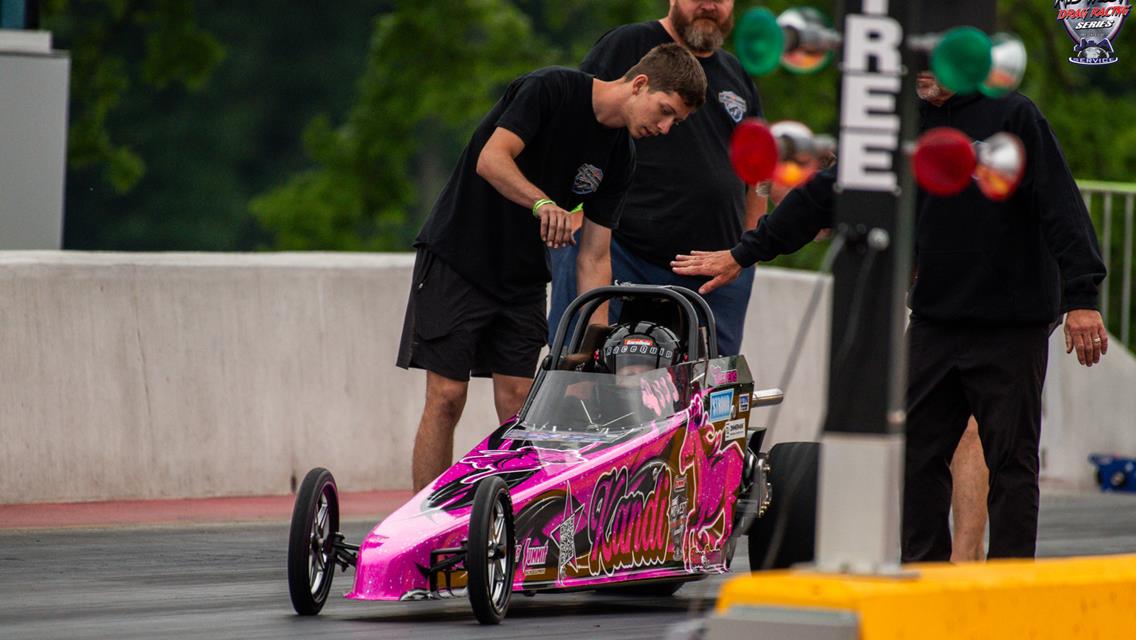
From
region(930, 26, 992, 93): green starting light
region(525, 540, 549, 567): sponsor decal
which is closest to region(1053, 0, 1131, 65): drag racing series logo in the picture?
region(525, 540, 549, 567): sponsor decal

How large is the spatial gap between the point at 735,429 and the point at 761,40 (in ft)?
10.2

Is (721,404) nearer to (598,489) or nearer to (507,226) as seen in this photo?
(598,489)

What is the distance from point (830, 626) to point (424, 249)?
4.00 m

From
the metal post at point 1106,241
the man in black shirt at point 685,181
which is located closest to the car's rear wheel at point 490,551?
the man in black shirt at point 685,181

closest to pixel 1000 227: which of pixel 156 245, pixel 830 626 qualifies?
pixel 830 626

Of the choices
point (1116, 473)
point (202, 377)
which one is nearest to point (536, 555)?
point (202, 377)

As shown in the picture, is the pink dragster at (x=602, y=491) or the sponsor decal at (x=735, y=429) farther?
the sponsor decal at (x=735, y=429)

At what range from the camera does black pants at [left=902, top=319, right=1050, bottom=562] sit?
6.94 metres

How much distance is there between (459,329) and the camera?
327 inches

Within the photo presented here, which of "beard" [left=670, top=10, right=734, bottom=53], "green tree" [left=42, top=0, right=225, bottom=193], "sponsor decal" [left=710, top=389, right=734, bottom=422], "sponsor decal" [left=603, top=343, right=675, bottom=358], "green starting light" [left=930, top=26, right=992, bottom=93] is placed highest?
"green tree" [left=42, top=0, right=225, bottom=193]

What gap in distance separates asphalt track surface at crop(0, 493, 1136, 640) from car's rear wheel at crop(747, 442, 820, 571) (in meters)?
0.29

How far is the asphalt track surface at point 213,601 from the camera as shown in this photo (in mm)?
6828

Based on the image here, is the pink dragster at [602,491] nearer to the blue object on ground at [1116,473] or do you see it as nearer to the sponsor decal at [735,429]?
the sponsor decal at [735,429]

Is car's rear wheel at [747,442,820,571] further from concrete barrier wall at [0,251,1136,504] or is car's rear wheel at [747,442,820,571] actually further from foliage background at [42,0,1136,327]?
foliage background at [42,0,1136,327]
